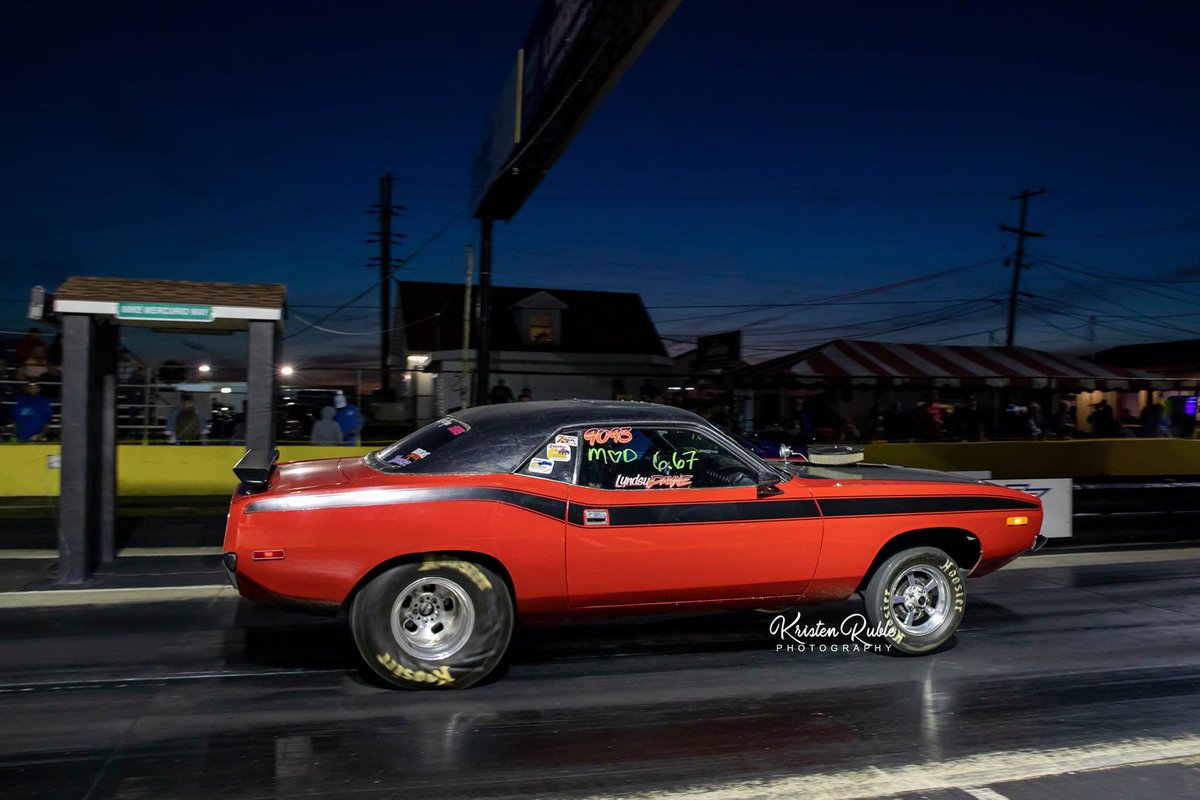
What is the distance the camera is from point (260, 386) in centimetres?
745

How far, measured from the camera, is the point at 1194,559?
9.20m

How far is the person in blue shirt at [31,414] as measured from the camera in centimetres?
1154

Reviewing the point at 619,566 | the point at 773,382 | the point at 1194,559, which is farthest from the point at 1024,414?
the point at 619,566

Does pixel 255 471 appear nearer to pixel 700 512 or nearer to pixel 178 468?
pixel 700 512

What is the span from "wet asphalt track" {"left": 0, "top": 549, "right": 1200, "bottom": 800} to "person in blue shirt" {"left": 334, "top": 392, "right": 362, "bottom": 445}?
7343 millimetres

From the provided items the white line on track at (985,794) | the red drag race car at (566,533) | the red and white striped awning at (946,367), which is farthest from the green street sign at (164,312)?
the red and white striped awning at (946,367)

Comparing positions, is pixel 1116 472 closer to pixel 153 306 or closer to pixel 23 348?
pixel 153 306

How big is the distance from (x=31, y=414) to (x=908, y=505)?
11317 mm

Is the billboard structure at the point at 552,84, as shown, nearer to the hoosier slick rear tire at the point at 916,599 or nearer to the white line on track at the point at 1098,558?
the white line on track at the point at 1098,558

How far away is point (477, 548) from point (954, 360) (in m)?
22.8

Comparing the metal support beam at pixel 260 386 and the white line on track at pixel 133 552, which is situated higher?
the metal support beam at pixel 260 386

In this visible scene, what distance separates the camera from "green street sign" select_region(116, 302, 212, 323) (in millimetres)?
7043

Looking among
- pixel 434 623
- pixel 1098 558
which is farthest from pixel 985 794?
pixel 1098 558

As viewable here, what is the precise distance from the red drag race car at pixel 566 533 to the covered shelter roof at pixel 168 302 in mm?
2611
